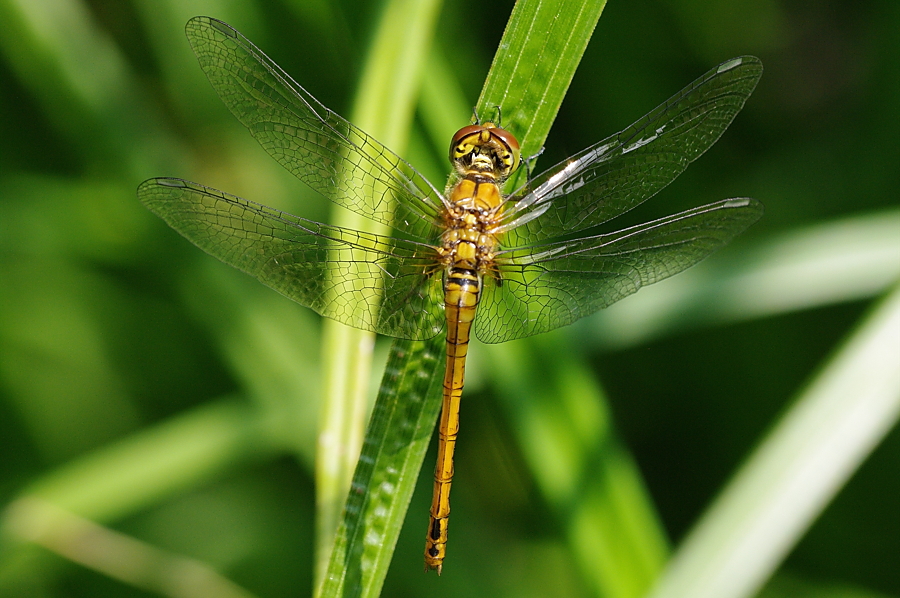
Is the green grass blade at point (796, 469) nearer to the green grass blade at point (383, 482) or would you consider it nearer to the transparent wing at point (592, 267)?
the transparent wing at point (592, 267)

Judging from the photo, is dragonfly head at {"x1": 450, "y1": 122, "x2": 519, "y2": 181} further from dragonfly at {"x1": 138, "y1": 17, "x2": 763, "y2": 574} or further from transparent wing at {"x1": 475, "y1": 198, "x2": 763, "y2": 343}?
transparent wing at {"x1": 475, "y1": 198, "x2": 763, "y2": 343}

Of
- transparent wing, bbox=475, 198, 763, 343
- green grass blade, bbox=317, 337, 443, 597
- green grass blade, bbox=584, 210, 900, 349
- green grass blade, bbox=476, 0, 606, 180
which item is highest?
green grass blade, bbox=476, 0, 606, 180

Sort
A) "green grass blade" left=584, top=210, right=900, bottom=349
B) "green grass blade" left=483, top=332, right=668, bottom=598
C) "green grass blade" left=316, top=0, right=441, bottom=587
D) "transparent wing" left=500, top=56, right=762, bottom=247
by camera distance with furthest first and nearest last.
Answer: "green grass blade" left=584, top=210, right=900, bottom=349 < "green grass blade" left=483, top=332, right=668, bottom=598 < "transparent wing" left=500, top=56, right=762, bottom=247 < "green grass blade" left=316, top=0, right=441, bottom=587

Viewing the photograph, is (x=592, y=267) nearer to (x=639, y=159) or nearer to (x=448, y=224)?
(x=639, y=159)

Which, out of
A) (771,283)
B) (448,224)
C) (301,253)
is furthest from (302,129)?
(771,283)

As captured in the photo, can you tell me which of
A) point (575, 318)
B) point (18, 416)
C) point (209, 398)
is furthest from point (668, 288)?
point (18, 416)

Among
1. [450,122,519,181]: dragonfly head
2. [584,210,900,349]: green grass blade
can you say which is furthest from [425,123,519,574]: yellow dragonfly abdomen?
[584,210,900,349]: green grass blade

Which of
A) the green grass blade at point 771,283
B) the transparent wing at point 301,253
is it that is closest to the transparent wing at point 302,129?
the transparent wing at point 301,253
